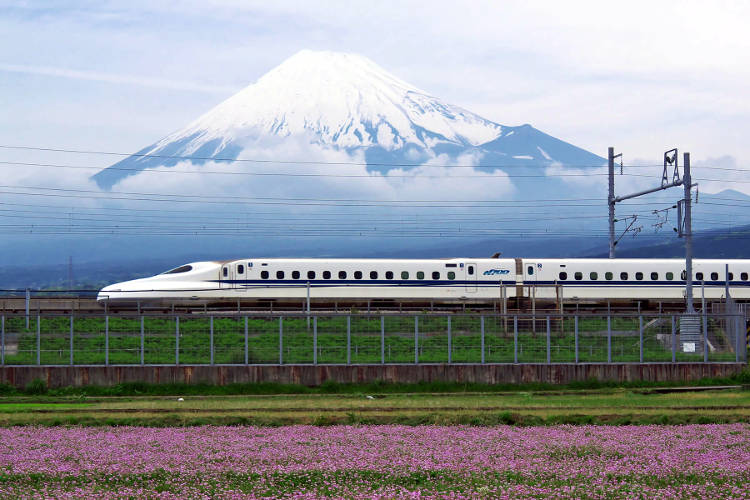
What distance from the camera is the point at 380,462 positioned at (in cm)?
1923

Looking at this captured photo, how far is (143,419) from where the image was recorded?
26.5m

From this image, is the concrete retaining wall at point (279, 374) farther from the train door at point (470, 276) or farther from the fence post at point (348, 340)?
the train door at point (470, 276)

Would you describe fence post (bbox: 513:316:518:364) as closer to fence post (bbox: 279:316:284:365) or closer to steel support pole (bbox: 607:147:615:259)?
fence post (bbox: 279:316:284:365)

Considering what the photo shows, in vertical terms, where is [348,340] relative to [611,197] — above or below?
below

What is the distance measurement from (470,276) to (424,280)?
301 cm

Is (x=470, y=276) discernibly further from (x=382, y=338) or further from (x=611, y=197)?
(x=382, y=338)

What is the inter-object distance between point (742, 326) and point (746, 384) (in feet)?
11.9

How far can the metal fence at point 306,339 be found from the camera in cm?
3569

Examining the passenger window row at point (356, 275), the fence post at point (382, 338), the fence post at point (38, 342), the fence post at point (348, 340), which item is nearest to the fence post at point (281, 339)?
the fence post at point (348, 340)

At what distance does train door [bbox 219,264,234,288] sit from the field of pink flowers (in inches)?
1633

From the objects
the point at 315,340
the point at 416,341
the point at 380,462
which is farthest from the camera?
the point at 416,341

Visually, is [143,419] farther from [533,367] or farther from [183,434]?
[533,367]

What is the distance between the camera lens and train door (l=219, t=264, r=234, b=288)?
65.9 metres

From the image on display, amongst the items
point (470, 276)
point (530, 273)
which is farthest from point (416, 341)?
point (530, 273)
